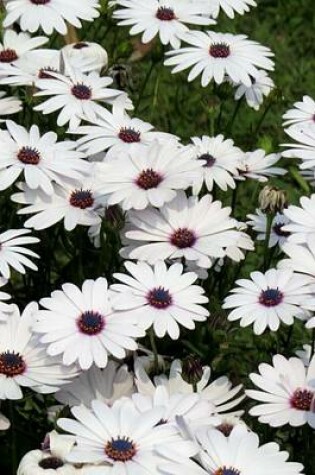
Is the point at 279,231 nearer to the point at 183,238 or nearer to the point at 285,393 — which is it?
the point at 183,238

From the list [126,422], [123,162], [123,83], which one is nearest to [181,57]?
[123,83]

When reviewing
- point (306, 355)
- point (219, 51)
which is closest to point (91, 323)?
point (306, 355)

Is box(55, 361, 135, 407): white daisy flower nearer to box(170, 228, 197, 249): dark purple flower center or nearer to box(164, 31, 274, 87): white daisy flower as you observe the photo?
box(170, 228, 197, 249): dark purple flower center

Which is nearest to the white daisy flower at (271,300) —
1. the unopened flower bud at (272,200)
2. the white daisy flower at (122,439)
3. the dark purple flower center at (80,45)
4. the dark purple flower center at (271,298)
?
the dark purple flower center at (271,298)

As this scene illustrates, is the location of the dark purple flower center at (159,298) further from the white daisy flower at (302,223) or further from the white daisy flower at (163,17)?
the white daisy flower at (163,17)

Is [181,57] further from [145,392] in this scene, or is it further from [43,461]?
[43,461]
